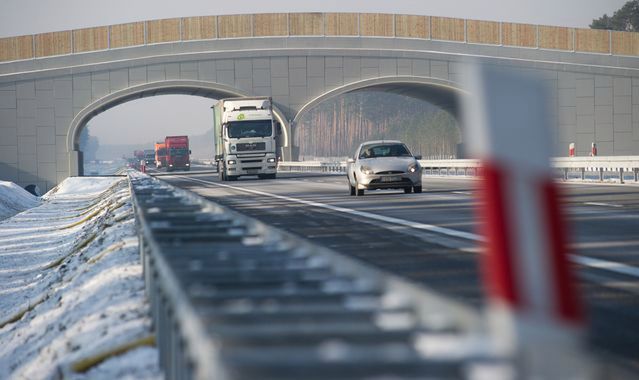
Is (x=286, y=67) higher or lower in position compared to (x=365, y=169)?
higher

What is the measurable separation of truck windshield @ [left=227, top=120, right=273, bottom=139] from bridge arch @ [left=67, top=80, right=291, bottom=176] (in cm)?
2334

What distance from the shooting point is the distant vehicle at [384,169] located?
28234 mm

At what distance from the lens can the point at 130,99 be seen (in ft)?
238

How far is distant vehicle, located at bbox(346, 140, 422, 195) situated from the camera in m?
28.2

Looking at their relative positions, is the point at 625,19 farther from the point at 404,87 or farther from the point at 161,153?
the point at 404,87

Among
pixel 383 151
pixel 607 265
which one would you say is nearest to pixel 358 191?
pixel 383 151

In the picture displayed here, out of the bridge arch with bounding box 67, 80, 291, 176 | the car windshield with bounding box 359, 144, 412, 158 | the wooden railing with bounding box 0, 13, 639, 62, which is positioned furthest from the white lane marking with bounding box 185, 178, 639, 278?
the wooden railing with bounding box 0, 13, 639, 62

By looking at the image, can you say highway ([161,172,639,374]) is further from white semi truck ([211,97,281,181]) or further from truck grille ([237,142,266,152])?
truck grille ([237,142,266,152])

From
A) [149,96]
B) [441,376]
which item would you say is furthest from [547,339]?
[149,96]

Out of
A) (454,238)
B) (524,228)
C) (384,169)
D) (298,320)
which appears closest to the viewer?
(524,228)

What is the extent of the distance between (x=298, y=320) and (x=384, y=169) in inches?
943

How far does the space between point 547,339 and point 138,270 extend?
9.10 metres

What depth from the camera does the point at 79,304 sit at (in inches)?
430

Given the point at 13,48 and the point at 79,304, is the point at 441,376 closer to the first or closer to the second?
the point at 79,304
